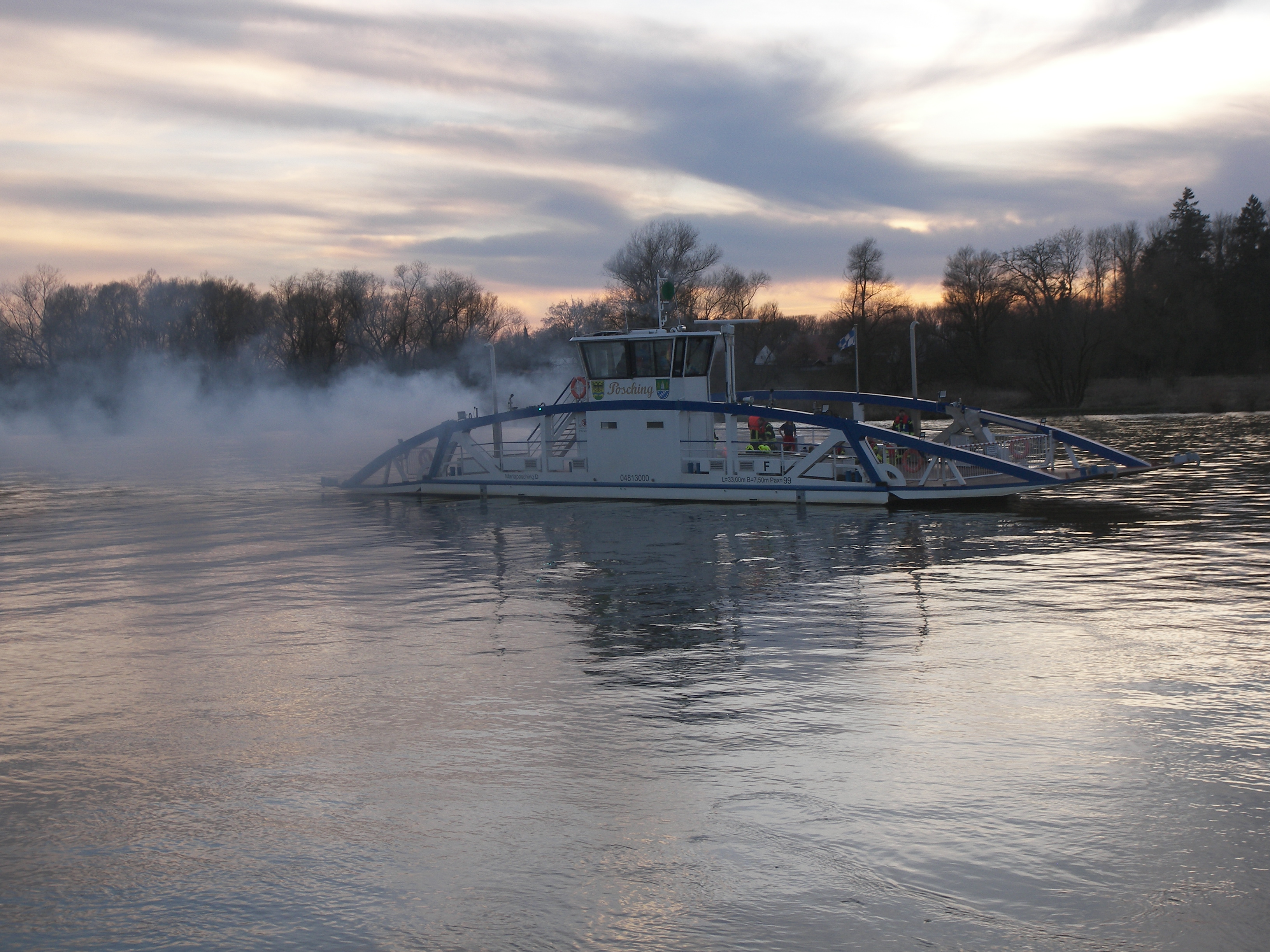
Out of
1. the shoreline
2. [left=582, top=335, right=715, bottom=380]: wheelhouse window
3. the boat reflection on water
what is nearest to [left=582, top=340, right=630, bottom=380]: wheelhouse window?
[left=582, top=335, right=715, bottom=380]: wheelhouse window

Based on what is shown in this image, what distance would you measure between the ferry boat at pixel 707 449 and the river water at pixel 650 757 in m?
7.63

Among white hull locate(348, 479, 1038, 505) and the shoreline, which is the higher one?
the shoreline

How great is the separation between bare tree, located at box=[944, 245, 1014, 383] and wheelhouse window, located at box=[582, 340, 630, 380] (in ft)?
253

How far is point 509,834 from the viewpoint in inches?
298

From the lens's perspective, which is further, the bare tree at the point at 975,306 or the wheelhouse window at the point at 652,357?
the bare tree at the point at 975,306

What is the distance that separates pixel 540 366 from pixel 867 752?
74197 millimetres

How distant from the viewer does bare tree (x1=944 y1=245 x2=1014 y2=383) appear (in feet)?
331

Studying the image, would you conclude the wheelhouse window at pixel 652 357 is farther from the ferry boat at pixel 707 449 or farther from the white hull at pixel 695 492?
the white hull at pixel 695 492

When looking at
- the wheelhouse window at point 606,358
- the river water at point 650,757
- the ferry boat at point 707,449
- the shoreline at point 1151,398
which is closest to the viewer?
the river water at point 650,757

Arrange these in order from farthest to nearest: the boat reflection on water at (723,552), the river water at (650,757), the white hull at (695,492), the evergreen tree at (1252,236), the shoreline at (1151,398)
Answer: the evergreen tree at (1252,236) → the shoreline at (1151,398) → the white hull at (695,492) → the boat reflection on water at (723,552) → the river water at (650,757)

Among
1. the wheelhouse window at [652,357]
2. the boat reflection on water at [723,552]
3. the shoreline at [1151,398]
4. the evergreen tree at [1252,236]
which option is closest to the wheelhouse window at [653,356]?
the wheelhouse window at [652,357]

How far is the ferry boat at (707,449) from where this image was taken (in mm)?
26938

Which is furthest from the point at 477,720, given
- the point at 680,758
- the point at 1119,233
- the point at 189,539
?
the point at 1119,233

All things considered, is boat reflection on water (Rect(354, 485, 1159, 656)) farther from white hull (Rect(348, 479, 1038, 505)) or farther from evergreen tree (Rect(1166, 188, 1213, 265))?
evergreen tree (Rect(1166, 188, 1213, 265))
